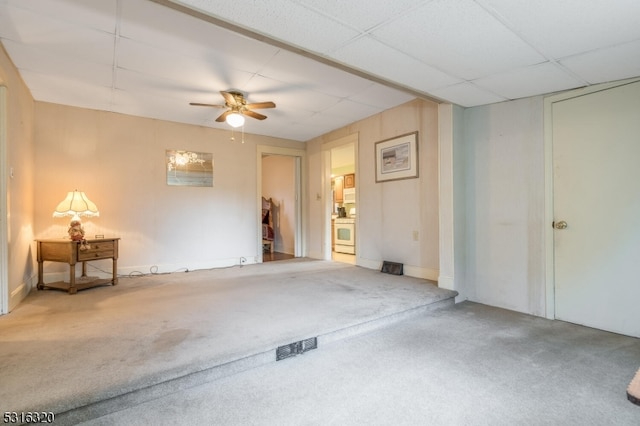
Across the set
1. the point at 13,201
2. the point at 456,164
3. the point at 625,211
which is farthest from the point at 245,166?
the point at 625,211

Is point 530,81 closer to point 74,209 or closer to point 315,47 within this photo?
point 315,47

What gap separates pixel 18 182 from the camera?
330 cm

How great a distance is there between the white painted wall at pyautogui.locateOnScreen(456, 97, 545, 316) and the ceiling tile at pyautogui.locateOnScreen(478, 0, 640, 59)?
110 cm

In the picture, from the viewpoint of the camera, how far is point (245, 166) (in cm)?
572

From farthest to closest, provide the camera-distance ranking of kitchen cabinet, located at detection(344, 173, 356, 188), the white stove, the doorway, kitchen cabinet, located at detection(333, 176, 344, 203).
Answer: kitchen cabinet, located at detection(333, 176, 344, 203)
kitchen cabinet, located at detection(344, 173, 356, 188)
the white stove
the doorway

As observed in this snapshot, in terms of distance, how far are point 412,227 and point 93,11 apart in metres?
4.05

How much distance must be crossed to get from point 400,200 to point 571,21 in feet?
9.34

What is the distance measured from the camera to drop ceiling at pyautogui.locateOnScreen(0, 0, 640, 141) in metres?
1.87

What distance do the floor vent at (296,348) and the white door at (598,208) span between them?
252 cm

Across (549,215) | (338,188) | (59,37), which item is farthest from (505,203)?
(338,188)

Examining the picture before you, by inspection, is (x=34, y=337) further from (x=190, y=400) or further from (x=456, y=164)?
(x=456, y=164)

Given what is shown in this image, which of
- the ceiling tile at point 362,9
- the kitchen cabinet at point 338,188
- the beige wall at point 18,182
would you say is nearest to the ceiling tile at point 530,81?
the ceiling tile at point 362,9

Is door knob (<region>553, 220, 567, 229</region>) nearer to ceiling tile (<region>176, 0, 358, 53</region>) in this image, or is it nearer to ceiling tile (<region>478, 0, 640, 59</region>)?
ceiling tile (<region>478, 0, 640, 59</region>)

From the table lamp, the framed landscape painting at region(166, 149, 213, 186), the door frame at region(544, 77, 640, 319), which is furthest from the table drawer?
the door frame at region(544, 77, 640, 319)
